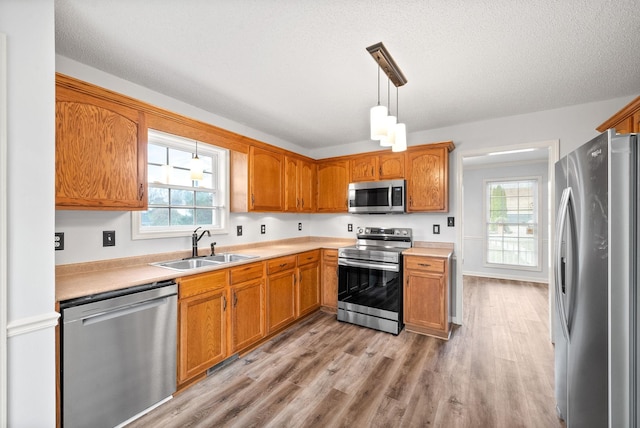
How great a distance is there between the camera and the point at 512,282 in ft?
17.7

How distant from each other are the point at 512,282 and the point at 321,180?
14.6 feet

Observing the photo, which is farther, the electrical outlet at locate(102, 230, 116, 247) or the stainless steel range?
the stainless steel range

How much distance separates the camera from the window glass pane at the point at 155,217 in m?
2.50

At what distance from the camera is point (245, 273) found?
8.49ft

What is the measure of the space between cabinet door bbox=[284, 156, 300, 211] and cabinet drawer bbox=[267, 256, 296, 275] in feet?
2.65

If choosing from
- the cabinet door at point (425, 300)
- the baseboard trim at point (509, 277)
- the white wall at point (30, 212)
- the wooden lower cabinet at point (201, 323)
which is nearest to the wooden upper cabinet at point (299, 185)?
the wooden lower cabinet at point (201, 323)

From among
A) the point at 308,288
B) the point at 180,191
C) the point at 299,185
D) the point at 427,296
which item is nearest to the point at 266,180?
the point at 299,185

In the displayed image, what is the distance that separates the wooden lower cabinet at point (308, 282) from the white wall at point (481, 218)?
4098 millimetres

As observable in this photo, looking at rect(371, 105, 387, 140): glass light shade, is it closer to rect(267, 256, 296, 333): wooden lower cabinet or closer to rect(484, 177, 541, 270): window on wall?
rect(267, 256, 296, 333): wooden lower cabinet

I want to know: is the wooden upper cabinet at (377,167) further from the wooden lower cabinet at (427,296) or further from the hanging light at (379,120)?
the hanging light at (379,120)

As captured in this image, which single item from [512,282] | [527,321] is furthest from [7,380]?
[512,282]

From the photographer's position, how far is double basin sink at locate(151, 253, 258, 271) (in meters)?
2.49

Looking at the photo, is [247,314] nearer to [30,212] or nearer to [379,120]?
[30,212]

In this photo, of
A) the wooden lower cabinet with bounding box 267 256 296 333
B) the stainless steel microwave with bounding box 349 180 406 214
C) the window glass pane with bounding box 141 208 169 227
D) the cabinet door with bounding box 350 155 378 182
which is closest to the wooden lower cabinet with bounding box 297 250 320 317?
the wooden lower cabinet with bounding box 267 256 296 333
